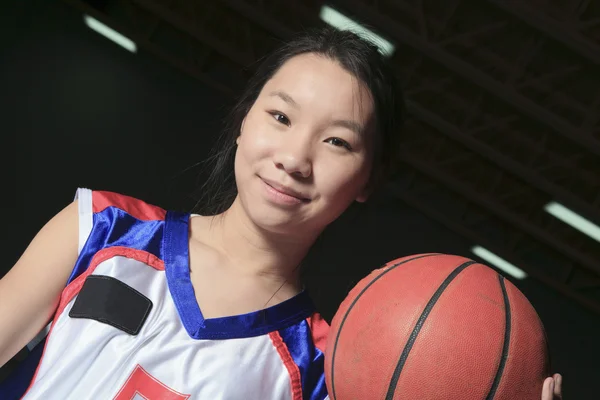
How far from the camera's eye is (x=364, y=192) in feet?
5.09

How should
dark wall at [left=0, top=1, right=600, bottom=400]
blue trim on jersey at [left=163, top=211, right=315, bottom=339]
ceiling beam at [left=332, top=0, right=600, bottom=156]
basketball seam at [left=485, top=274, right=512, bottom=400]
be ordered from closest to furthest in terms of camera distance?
basketball seam at [left=485, top=274, right=512, bottom=400] → blue trim on jersey at [left=163, top=211, right=315, bottom=339] → ceiling beam at [left=332, top=0, right=600, bottom=156] → dark wall at [left=0, top=1, right=600, bottom=400]

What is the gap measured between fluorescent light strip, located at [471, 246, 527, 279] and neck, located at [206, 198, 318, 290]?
18.1ft

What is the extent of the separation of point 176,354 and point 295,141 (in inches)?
20.4

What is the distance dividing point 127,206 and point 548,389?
100 cm

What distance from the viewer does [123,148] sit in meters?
6.53

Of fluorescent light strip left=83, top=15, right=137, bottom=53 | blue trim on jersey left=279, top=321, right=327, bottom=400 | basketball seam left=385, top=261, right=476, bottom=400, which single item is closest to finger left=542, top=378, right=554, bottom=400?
basketball seam left=385, top=261, right=476, bottom=400

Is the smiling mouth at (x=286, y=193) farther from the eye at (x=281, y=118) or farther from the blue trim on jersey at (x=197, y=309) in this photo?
the blue trim on jersey at (x=197, y=309)

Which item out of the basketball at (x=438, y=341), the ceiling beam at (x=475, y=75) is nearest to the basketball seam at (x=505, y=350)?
the basketball at (x=438, y=341)

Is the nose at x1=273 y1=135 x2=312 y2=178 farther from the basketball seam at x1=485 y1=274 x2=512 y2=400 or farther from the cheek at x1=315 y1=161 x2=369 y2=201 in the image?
the basketball seam at x1=485 y1=274 x2=512 y2=400

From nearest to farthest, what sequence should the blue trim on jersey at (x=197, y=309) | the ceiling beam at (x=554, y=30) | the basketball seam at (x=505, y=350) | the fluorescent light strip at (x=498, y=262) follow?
the basketball seam at (x=505, y=350) → the blue trim on jersey at (x=197, y=309) → the ceiling beam at (x=554, y=30) → the fluorescent light strip at (x=498, y=262)

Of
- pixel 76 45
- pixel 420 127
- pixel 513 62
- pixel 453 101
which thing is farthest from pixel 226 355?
pixel 76 45

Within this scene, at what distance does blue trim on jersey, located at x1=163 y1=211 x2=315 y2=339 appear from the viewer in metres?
1.34

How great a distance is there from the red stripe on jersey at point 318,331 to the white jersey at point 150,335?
11 mm

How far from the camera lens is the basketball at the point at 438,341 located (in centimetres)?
114
